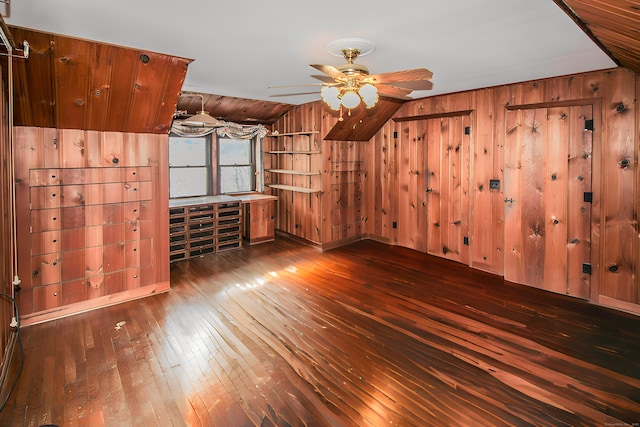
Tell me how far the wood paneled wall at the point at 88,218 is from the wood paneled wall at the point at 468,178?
270 centimetres

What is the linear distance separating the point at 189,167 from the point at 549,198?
17.5 feet

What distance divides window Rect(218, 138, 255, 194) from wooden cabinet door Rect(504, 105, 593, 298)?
4.47 metres

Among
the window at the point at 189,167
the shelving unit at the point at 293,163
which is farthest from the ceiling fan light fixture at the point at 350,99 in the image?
the window at the point at 189,167

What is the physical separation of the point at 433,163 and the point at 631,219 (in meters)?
2.49

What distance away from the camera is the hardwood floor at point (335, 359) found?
2125 millimetres

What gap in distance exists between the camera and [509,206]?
438 cm

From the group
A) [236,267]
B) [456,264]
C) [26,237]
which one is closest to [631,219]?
[456,264]

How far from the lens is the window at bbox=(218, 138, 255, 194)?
6.43m

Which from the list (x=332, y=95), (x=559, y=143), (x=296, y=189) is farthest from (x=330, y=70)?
(x=296, y=189)

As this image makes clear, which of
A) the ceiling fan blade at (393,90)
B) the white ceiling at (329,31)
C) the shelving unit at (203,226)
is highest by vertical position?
the white ceiling at (329,31)

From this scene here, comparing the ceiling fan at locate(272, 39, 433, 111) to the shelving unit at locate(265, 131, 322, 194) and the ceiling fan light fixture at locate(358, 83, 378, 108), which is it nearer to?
the ceiling fan light fixture at locate(358, 83, 378, 108)

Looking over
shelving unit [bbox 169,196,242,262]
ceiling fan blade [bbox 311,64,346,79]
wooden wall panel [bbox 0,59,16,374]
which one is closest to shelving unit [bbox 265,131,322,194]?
shelving unit [bbox 169,196,242,262]

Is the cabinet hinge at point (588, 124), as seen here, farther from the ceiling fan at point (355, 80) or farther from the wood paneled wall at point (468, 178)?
the ceiling fan at point (355, 80)

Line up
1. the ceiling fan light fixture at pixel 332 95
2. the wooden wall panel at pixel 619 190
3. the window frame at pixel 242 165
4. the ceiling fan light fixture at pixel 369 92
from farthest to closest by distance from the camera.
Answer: the window frame at pixel 242 165 < the wooden wall panel at pixel 619 190 < the ceiling fan light fixture at pixel 332 95 < the ceiling fan light fixture at pixel 369 92
